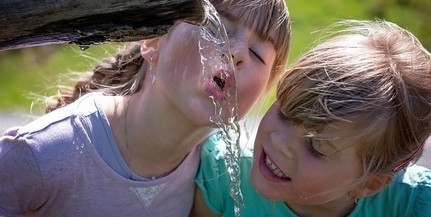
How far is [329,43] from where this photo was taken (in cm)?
304

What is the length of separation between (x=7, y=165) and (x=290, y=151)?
0.85m

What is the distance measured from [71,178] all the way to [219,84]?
0.58 metres

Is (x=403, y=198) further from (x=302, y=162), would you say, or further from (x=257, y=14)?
(x=257, y=14)

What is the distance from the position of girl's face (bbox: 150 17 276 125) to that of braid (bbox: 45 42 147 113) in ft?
0.79

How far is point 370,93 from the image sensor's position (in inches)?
113

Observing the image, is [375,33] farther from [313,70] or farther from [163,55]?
[163,55]

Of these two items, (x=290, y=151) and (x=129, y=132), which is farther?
(x=129, y=132)

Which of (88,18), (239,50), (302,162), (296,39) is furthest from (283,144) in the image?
(296,39)

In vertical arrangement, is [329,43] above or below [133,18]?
below

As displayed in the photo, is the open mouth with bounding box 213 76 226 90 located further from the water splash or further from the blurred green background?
the blurred green background

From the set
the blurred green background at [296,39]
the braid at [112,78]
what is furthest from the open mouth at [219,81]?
the blurred green background at [296,39]

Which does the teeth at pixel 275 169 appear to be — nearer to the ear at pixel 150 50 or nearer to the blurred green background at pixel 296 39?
the ear at pixel 150 50

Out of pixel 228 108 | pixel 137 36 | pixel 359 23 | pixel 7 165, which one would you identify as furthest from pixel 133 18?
pixel 359 23

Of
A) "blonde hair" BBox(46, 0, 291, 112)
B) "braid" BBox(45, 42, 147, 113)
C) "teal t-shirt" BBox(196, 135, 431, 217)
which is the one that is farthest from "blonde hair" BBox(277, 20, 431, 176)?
"braid" BBox(45, 42, 147, 113)
